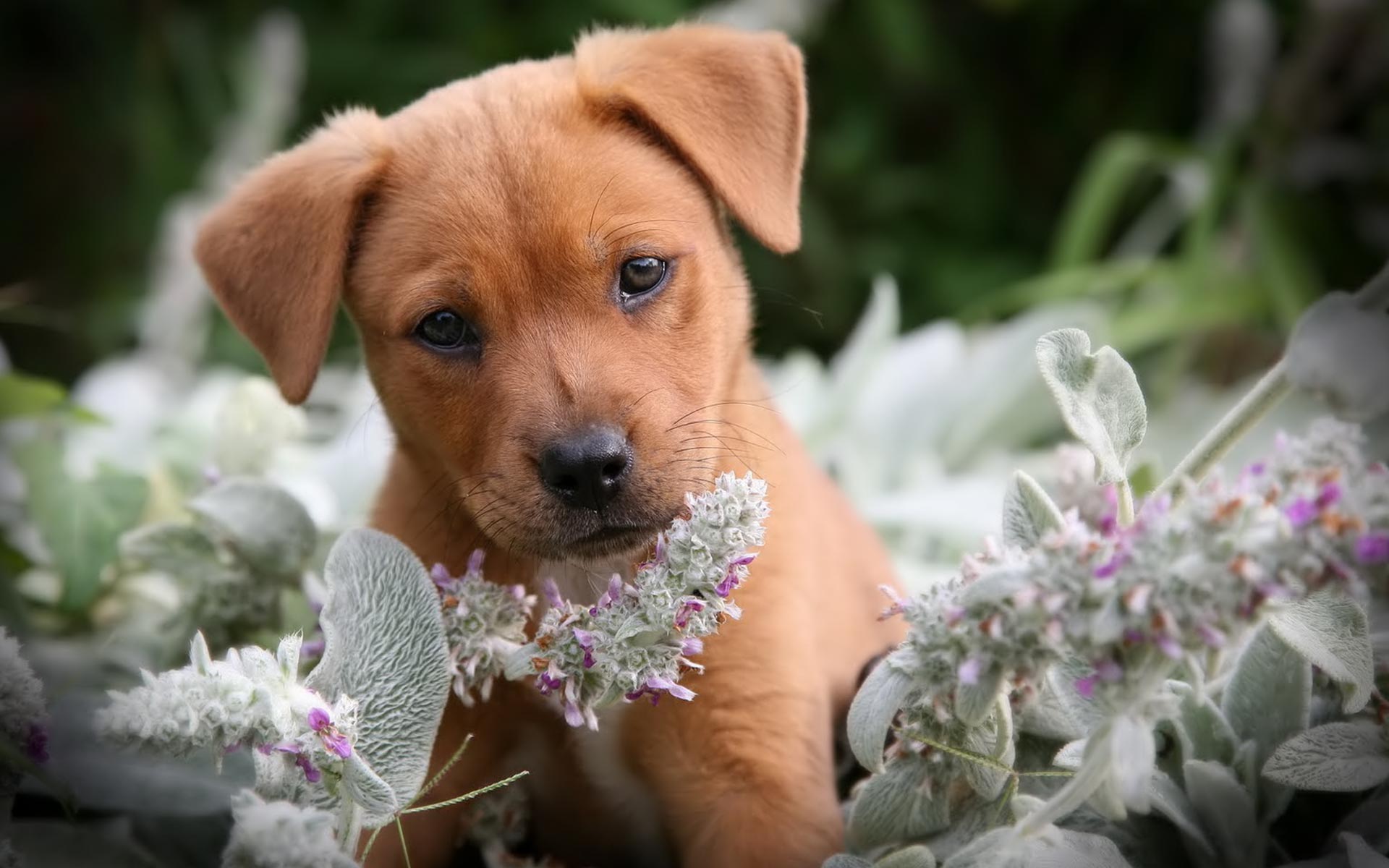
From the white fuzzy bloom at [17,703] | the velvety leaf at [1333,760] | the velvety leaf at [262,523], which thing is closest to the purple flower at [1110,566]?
the velvety leaf at [1333,760]

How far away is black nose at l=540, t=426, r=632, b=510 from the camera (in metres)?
1.68

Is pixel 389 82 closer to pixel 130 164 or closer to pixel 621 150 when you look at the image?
pixel 130 164

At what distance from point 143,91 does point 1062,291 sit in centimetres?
390

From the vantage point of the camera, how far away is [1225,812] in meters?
1.58

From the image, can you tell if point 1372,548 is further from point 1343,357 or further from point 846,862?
point 846,862

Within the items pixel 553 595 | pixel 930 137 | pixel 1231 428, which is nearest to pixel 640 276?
pixel 553 595

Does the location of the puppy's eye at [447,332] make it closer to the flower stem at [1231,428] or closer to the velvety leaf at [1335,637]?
the flower stem at [1231,428]

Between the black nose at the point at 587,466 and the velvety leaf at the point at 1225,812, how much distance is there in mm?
803

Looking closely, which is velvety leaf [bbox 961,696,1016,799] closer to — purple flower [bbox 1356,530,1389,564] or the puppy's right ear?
purple flower [bbox 1356,530,1389,564]

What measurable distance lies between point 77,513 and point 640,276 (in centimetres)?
118

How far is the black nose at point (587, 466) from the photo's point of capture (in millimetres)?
1684

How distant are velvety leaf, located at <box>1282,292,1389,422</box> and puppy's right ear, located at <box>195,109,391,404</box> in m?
1.34

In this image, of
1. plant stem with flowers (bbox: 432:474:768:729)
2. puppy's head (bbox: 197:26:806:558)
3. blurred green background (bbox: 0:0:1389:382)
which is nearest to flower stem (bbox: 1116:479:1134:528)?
plant stem with flowers (bbox: 432:474:768:729)

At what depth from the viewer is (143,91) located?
17.8ft
